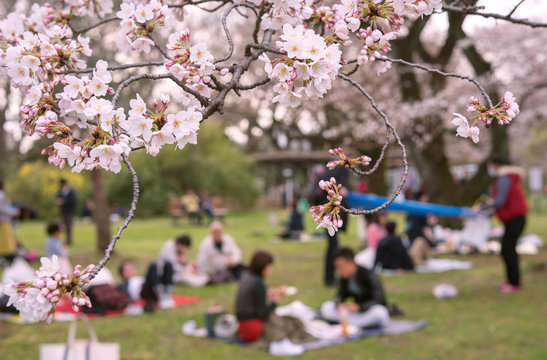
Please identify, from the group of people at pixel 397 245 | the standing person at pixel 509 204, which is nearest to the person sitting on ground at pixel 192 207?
the group of people at pixel 397 245

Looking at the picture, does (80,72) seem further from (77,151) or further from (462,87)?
(462,87)

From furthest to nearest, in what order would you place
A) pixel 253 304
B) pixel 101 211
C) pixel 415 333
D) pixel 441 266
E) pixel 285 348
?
pixel 101 211, pixel 441 266, pixel 415 333, pixel 253 304, pixel 285 348

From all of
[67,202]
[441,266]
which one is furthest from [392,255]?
[67,202]

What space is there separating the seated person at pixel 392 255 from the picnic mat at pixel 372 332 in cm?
280

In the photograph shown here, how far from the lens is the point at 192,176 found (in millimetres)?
24672

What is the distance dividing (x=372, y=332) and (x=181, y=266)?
3.84 meters

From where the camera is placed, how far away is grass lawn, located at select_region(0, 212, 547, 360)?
5.06 metres

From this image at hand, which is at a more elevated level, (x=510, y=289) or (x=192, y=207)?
(x=192, y=207)

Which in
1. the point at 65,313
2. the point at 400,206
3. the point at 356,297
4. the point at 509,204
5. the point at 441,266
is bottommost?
the point at 65,313

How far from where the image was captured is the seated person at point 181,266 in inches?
324

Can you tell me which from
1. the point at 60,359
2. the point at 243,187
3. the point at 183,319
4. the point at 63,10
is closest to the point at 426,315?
the point at 183,319

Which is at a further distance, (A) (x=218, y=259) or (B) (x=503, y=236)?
(A) (x=218, y=259)

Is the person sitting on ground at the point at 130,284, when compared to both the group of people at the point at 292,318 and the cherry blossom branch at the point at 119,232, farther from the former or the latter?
the cherry blossom branch at the point at 119,232

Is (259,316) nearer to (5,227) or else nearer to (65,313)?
(65,313)
